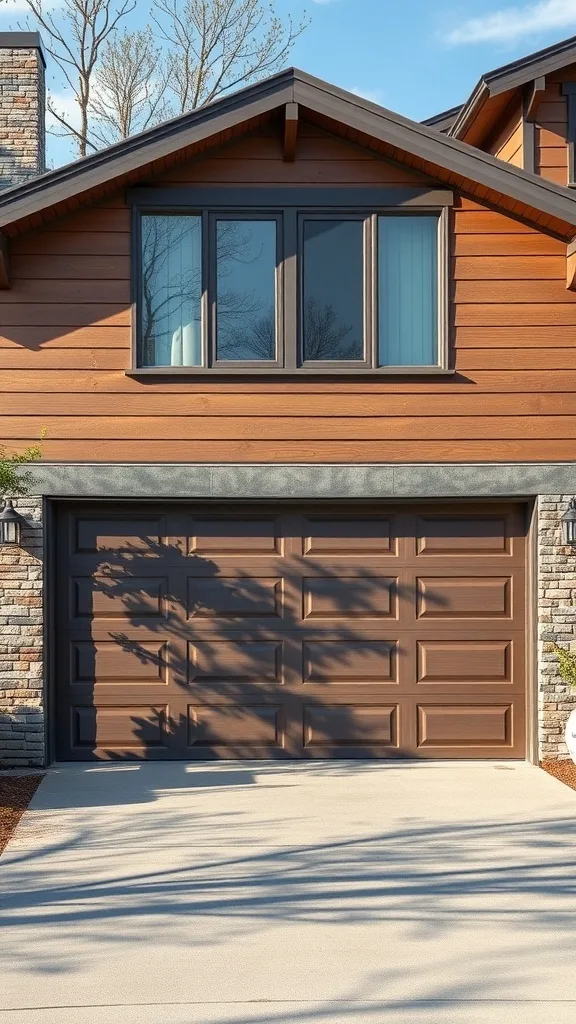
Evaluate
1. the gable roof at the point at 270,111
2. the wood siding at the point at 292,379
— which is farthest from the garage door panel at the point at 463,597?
the gable roof at the point at 270,111

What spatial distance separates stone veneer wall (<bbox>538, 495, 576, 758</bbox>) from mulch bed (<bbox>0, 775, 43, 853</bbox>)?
4.39 meters

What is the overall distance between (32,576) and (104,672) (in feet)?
3.52

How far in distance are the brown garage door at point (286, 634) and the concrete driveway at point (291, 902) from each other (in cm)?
85

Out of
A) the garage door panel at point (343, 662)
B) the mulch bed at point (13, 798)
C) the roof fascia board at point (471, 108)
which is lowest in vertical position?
the mulch bed at point (13, 798)

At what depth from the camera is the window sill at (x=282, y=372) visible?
9633 mm

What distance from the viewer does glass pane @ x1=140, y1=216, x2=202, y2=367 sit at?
9.76m

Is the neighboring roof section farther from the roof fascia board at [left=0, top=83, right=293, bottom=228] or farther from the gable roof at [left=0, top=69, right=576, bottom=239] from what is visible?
the roof fascia board at [left=0, top=83, right=293, bottom=228]

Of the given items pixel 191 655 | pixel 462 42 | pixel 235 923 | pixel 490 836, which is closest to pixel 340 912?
pixel 235 923

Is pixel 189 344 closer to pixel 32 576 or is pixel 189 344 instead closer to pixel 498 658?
pixel 32 576

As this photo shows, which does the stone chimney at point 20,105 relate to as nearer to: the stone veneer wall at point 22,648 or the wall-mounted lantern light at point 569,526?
the stone veneer wall at point 22,648

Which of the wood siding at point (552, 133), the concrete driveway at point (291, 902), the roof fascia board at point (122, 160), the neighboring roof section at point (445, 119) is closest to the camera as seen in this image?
the concrete driveway at point (291, 902)

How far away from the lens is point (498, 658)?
9922mm

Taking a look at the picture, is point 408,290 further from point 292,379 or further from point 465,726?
point 465,726

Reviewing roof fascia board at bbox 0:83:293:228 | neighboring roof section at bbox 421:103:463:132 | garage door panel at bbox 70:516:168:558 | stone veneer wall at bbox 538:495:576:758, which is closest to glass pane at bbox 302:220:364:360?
roof fascia board at bbox 0:83:293:228
